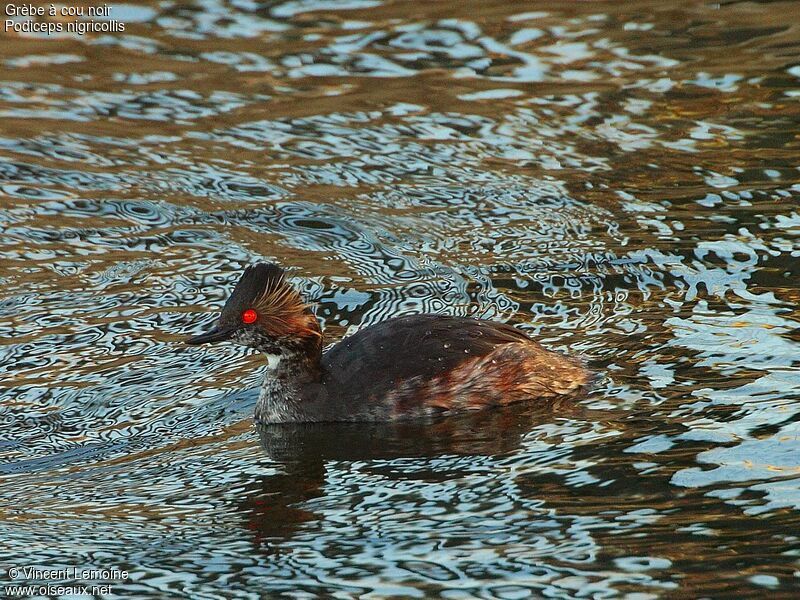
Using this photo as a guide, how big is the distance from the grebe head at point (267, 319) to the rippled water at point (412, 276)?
366 mm

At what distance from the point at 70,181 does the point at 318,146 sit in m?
2.09

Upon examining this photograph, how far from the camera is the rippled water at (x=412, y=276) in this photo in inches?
242

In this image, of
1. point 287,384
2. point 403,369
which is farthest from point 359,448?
point 287,384

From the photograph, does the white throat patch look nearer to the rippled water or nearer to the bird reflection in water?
the rippled water

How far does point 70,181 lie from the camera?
11.5 metres

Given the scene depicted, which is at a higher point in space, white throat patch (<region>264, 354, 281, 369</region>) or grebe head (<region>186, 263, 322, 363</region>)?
grebe head (<region>186, 263, 322, 363</region>)

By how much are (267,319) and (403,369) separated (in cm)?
87

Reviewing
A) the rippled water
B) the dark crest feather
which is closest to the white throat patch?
the dark crest feather

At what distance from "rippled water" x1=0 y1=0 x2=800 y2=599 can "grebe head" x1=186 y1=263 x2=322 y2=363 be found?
366 millimetres

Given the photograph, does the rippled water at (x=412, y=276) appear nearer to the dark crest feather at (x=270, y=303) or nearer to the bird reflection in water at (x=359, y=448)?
the bird reflection in water at (x=359, y=448)

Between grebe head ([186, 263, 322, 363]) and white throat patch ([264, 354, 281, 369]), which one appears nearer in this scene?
grebe head ([186, 263, 322, 363])

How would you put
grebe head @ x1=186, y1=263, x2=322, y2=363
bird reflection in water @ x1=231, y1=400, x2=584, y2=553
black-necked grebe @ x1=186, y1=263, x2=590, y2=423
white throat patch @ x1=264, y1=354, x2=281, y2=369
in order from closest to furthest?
bird reflection in water @ x1=231, y1=400, x2=584, y2=553, black-necked grebe @ x1=186, y1=263, x2=590, y2=423, grebe head @ x1=186, y1=263, x2=322, y2=363, white throat patch @ x1=264, y1=354, x2=281, y2=369

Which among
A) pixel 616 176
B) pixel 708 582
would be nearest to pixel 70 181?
pixel 616 176

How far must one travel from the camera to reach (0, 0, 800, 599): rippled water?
6.14 meters
